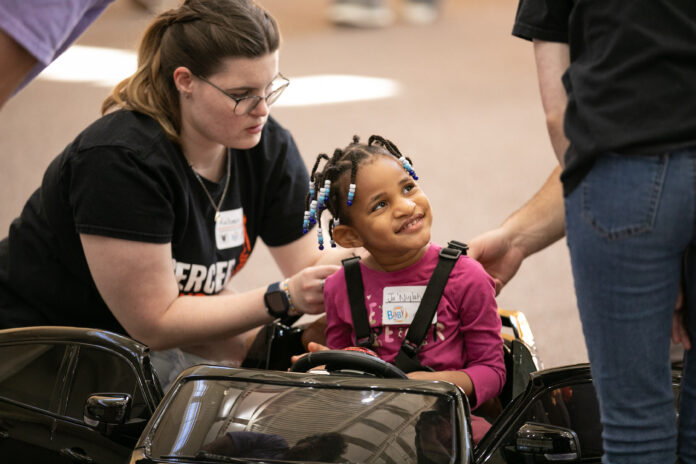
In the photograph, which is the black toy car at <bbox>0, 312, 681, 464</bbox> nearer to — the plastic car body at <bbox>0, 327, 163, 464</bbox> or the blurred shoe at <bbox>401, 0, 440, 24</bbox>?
the plastic car body at <bbox>0, 327, 163, 464</bbox>

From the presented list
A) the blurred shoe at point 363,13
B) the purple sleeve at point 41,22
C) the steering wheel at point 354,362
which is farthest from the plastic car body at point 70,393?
the blurred shoe at point 363,13

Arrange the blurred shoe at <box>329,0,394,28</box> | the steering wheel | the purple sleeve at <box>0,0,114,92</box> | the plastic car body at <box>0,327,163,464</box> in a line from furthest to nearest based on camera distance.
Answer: the blurred shoe at <box>329,0,394,28</box> < the plastic car body at <box>0,327,163,464</box> < the steering wheel < the purple sleeve at <box>0,0,114,92</box>

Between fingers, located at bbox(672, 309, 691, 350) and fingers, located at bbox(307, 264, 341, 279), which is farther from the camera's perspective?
fingers, located at bbox(307, 264, 341, 279)

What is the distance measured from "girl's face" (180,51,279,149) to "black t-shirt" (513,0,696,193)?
1050 millimetres

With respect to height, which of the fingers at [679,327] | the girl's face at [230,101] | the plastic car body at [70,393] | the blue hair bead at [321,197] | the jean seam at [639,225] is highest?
the girl's face at [230,101]

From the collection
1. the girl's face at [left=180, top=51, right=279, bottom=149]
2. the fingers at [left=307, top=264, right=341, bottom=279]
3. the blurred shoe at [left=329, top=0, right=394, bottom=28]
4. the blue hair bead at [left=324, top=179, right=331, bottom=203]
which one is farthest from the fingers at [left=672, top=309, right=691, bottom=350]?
the blurred shoe at [left=329, top=0, right=394, bottom=28]

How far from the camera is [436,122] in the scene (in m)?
5.95

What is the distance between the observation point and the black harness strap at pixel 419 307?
1.77m

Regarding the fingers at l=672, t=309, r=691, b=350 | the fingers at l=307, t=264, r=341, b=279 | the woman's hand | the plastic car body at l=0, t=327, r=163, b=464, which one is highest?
the fingers at l=672, t=309, r=691, b=350

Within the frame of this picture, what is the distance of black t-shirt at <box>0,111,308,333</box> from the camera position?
1992mm

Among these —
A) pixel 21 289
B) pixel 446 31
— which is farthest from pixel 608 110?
pixel 446 31

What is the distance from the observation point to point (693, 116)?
1.09 m

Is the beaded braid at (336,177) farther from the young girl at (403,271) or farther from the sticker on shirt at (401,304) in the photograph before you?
the sticker on shirt at (401,304)

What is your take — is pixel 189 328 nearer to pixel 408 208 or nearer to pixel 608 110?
pixel 408 208
